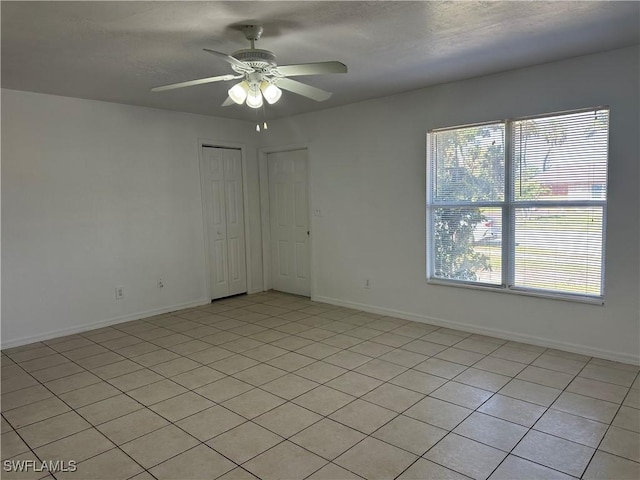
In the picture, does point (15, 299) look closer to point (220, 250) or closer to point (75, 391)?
point (75, 391)

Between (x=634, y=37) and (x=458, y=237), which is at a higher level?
(x=634, y=37)

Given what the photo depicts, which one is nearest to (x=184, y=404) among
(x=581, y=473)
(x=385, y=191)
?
(x=581, y=473)

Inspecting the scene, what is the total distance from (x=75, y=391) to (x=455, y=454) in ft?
8.60

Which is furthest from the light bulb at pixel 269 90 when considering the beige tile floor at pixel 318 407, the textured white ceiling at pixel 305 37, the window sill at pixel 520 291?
the window sill at pixel 520 291

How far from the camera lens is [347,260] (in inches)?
205

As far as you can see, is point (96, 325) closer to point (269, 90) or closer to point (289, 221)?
point (289, 221)

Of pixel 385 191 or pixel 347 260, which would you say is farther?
pixel 347 260

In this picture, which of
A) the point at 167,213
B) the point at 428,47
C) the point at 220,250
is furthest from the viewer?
the point at 220,250

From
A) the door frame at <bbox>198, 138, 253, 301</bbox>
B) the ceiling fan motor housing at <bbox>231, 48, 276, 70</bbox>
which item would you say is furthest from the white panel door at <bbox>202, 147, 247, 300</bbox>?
the ceiling fan motor housing at <bbox>231, 48, 276, 70</bbox>

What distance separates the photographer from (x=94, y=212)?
14.9 ft

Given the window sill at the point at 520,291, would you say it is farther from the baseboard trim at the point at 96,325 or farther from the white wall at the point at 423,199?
the baseboard trim at the point at 96,325

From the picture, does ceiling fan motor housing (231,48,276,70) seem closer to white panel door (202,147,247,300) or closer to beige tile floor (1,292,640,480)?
beige tile floor (1,292,640,480)

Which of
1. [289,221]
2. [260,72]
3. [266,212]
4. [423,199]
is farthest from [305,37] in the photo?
[266,212]

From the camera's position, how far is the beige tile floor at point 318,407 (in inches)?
86.4
